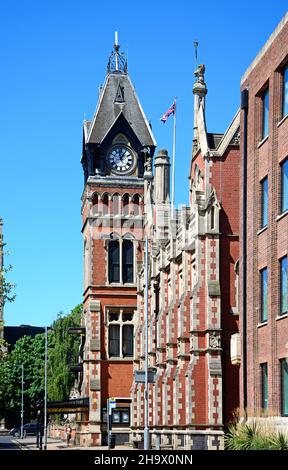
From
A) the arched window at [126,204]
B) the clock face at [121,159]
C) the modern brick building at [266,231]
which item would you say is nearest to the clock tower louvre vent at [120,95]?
the clock face at [121,159]

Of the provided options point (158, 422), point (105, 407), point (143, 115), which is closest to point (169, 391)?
point (158, 422)

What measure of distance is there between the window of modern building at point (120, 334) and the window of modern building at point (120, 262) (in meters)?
2.44

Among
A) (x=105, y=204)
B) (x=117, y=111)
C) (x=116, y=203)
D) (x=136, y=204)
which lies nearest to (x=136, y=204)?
(x=136, y=204)

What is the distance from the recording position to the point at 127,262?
70.2 metres

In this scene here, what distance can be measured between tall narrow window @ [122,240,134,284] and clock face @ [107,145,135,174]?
17.5ft

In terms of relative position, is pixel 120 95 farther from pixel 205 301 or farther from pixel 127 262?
pixel 205 301

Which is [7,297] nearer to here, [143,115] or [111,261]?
[111,261]

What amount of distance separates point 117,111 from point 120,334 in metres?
16.5

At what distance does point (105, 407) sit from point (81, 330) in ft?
24.2

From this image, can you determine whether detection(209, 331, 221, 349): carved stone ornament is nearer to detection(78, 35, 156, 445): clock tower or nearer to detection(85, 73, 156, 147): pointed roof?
detection(78, 35, 156, 445): clock tower

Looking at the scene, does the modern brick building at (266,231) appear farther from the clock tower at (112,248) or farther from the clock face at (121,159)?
the clock face at (121,159)

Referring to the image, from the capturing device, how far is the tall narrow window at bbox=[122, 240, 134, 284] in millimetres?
69938

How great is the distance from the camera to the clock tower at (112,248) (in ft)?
221

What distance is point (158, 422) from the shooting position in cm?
5303
